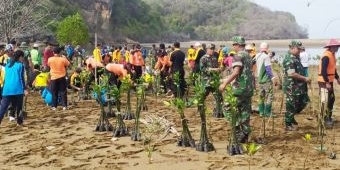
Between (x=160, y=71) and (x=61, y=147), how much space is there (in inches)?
293

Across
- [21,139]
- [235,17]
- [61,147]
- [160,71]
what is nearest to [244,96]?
[61,147]

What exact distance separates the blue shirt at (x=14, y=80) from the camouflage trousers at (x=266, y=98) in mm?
4658

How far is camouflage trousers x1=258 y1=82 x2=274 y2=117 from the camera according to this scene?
9344 millimetres

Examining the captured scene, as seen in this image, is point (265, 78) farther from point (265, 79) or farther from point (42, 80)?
point (42, 80)

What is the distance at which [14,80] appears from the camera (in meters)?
9.18

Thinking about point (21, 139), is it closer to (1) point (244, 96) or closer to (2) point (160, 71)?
(1) point (244, 96)

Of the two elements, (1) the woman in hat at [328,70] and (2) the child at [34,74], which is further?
(2) the child at [34,74]

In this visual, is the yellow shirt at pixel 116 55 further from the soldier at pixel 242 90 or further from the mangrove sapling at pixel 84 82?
the soldier at pixel 242 90

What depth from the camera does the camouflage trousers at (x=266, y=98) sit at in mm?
9344

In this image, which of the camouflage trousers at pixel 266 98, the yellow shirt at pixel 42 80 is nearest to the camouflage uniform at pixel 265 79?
the camouflage trousers at pixel 266 98

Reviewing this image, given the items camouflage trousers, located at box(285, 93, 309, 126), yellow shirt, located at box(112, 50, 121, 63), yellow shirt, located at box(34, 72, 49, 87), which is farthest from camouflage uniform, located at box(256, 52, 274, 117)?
yellow shirt, located at box(112, 50, 121, 63)

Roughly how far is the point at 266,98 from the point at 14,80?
16.1ft

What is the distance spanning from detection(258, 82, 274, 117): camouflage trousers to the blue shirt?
4.66 metres

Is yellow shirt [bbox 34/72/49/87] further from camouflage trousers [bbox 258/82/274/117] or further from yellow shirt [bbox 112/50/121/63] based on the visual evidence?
yellow shirt [bbox 112/50/121/63]
